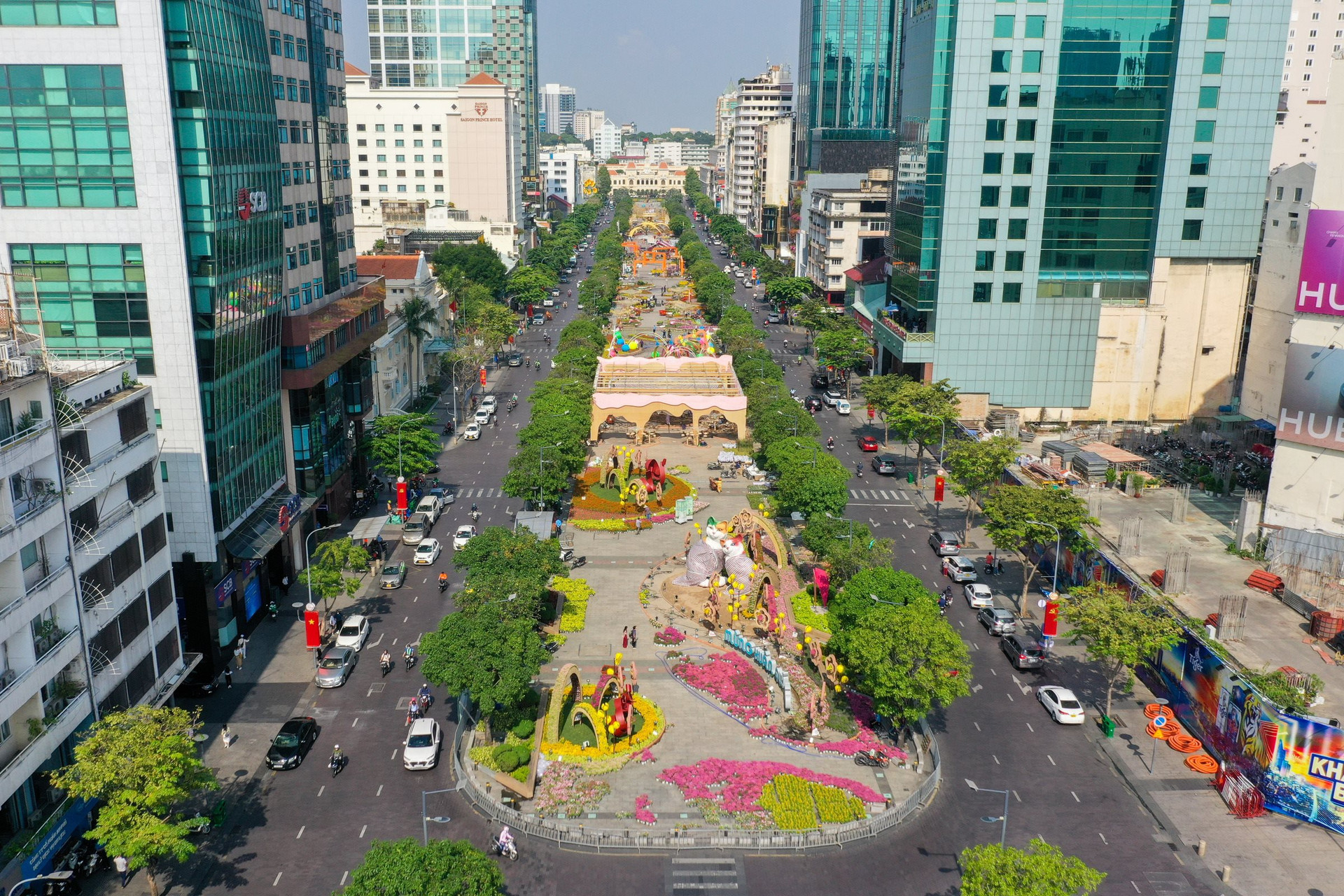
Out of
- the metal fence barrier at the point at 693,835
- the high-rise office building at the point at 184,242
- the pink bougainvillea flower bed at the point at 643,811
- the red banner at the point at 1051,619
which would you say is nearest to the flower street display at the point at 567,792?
the metal fence barrier at the point at 693,835

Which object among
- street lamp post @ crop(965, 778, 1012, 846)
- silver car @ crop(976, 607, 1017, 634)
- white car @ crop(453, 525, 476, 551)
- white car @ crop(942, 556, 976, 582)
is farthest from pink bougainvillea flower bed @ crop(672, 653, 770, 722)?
white car @ crop(453, 525, 476, 551)

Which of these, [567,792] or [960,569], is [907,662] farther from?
[960,569]

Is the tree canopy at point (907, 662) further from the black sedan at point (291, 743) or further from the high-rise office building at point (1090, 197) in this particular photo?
the high-rise office building at point (1090, 197)

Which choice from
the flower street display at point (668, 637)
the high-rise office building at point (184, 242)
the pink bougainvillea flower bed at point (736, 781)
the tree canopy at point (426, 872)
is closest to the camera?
the tree canopy at point (426, 872)

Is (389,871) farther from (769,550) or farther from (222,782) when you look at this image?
(769,550)

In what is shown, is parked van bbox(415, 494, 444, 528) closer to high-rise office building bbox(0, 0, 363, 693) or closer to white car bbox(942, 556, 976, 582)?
high-rise office building bbox(0, 0, 363, 693)

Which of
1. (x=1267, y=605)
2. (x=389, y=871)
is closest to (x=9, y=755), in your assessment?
(x=389, y=871)
